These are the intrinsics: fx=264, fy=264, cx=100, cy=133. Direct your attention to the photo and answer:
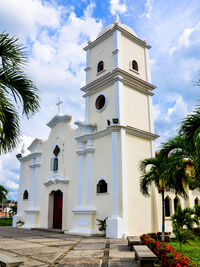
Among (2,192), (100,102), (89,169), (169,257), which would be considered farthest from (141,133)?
(2,192)

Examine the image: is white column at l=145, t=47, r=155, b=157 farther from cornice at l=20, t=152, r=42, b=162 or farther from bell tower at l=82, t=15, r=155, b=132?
cornice at l=20, t=152, r=42, b=162

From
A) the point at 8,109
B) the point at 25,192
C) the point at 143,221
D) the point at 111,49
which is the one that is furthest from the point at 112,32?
the point at 25,192

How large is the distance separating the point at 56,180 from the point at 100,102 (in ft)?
19.1

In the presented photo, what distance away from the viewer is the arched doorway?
17.2m

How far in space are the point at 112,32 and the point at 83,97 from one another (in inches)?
178

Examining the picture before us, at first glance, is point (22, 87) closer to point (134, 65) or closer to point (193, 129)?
point (193, 129)

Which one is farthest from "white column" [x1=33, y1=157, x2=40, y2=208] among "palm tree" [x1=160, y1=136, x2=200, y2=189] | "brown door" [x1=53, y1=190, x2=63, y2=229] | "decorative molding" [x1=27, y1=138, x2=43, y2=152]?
"palm tree" [x1=160, y1=136, x2=200, y2=189]

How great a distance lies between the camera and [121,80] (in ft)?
49.9

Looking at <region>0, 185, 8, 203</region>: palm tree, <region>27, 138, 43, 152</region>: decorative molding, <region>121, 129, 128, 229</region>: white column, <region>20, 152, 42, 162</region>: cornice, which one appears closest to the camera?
<region>121, 129, 128, 229</region>: white column

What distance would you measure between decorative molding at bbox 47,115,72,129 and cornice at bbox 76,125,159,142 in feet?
8.79

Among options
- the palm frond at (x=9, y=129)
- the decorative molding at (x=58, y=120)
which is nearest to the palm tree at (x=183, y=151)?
the palm frond at (x=9, y=129)

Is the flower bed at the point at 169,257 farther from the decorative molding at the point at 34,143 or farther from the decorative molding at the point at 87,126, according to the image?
the decorative molding at the point at 34,143

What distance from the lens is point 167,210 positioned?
1712cm

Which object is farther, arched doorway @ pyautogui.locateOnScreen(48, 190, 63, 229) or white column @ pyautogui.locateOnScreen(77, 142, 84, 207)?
arched doorway @ pyautogui.locateOnScreen(48, 190, 63, 229)
